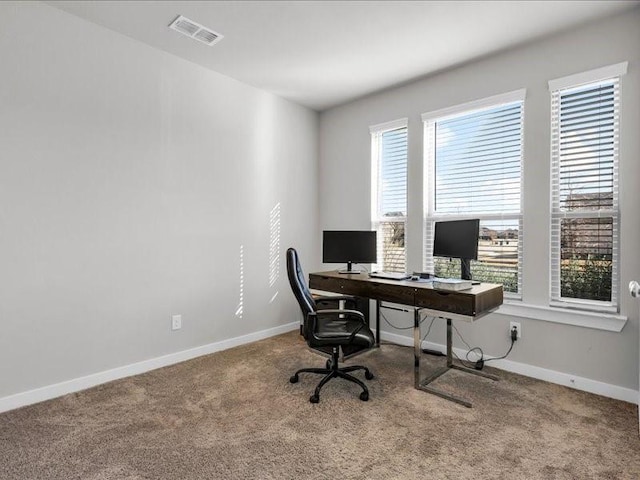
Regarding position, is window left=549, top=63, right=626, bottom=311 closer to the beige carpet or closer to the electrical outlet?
the electrical outlet

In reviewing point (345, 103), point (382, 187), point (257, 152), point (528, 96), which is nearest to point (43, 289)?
point (257, 152)

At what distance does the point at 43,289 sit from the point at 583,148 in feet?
13.2

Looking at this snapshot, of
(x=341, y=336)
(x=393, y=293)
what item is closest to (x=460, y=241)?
(x=393, y=293)

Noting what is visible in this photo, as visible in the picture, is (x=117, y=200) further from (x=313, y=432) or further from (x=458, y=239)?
(x=458, y=239)

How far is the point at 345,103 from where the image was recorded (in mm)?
4332

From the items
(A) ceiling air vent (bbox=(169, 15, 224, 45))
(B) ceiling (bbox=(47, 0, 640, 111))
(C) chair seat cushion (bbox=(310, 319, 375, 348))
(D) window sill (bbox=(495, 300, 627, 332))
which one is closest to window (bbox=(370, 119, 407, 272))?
(B) ceiling (bbox=(47, 0, 640, 111))

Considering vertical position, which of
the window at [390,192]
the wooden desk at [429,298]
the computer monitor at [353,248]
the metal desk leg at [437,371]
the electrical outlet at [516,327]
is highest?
the window at [390,192]

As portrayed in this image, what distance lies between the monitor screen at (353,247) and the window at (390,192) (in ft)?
1.33

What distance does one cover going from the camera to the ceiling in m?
2.50

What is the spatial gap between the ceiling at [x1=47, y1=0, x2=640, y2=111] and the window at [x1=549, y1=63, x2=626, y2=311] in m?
0.52

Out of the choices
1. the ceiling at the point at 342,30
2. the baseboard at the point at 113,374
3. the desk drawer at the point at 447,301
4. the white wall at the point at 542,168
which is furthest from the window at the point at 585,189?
the baseboard at the point at 113,374

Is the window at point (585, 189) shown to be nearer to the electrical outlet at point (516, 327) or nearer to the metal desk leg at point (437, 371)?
the electrical outlet at point (516, 327)

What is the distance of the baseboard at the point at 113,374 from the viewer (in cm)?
244

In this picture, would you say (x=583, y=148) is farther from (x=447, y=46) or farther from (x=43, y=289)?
(x=43, y=289)
